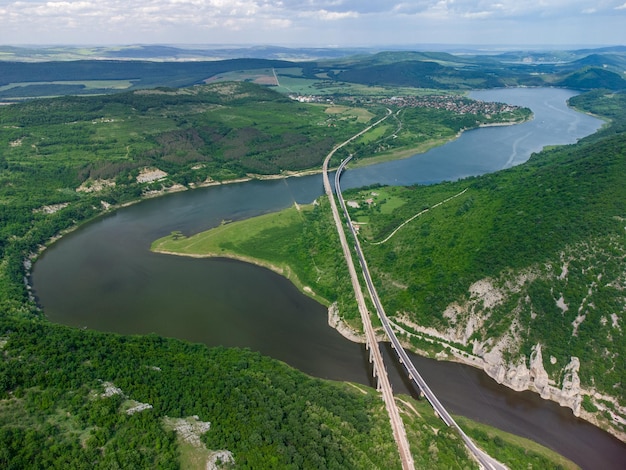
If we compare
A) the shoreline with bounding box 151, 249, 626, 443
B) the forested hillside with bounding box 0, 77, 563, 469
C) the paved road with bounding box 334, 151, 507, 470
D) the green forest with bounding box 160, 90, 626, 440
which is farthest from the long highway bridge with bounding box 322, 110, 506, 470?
the shoreline with bounding box 151, 249, 626, 443

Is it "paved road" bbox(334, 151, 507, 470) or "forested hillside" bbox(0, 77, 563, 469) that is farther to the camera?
"paved road" bbox(334, 151, 507, 470)

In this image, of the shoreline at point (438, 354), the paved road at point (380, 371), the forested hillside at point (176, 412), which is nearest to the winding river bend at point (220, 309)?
the shoreline at point (438, 354)

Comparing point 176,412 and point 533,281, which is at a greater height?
point 533,281

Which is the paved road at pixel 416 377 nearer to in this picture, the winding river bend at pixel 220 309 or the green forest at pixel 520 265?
the green forest at pixel 520 265

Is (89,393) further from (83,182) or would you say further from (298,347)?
(83,182)

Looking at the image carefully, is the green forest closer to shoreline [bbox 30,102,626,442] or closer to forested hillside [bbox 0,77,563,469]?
shoreline [bbox 30,102,626,442]

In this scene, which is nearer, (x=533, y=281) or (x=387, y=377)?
(x=387, y=377)

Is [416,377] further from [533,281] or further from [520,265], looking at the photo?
[520,265]

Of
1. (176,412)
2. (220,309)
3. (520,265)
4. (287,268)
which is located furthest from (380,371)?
(287,268)
